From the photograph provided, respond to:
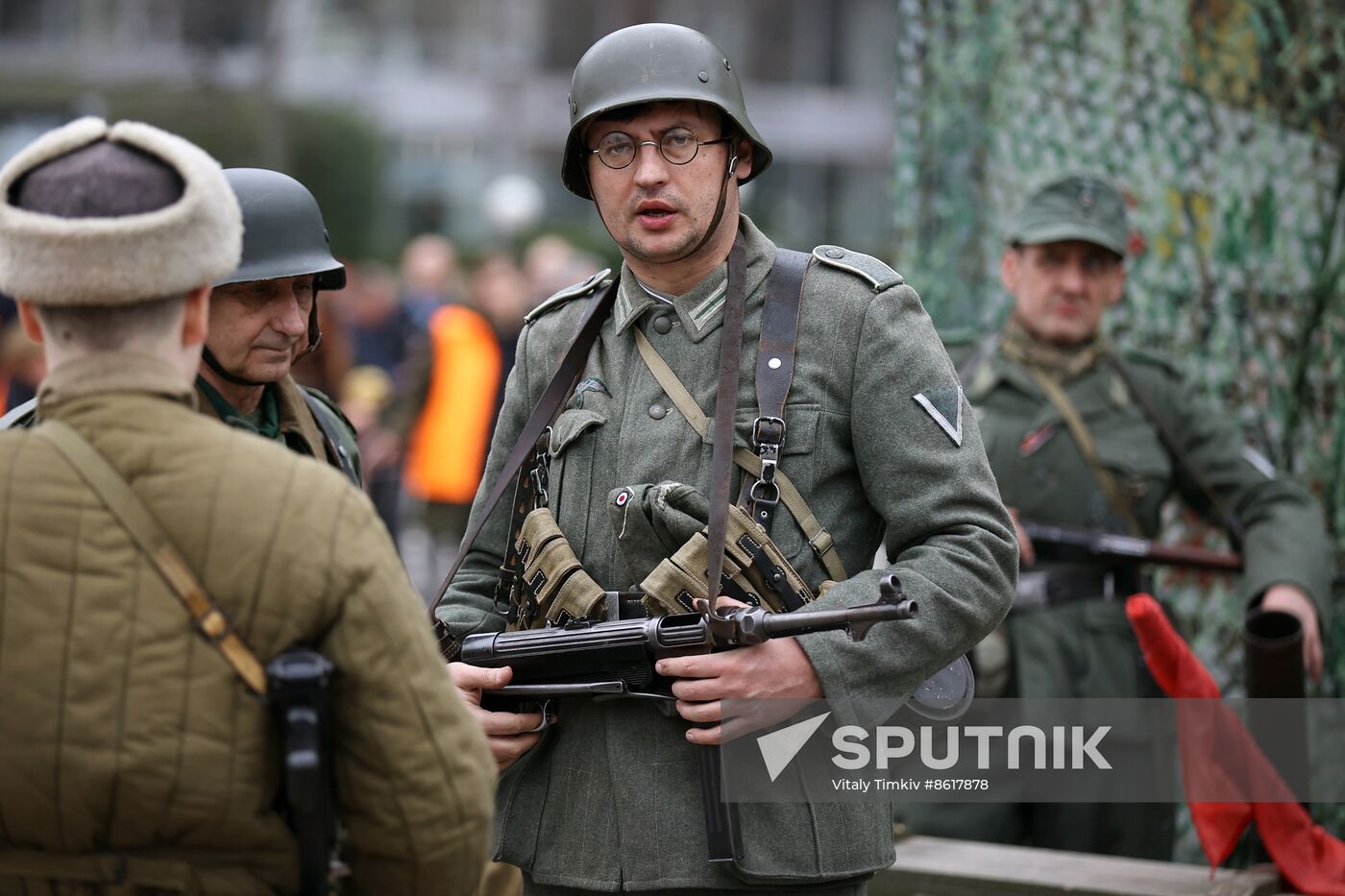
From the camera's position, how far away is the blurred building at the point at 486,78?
1698 inches

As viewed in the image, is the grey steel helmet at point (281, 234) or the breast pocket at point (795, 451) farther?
the grey steel helmet at point (281, 234)

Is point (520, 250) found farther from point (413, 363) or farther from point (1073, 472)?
point (1073, 472)

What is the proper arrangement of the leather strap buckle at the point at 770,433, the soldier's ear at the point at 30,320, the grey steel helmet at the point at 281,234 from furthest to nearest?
the grey steel helmet at the point at 281,234
the leather strap buckle at the point at 770,433
the soldier's ear at the point at 30,320

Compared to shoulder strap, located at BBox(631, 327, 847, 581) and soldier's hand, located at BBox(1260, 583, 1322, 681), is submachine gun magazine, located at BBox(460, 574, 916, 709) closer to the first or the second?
shoulder strap, located at BBox(631, 327, 847, 581)

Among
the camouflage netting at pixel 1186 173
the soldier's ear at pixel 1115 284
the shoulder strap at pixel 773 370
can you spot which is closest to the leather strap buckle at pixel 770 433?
the shoulder strap at pixel 773 370

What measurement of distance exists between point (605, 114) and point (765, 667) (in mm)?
1204

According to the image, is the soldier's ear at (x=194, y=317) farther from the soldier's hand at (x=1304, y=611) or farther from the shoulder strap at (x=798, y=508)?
the soldier's hand at (x=1304, y=611)

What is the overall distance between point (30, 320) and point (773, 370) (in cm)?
145

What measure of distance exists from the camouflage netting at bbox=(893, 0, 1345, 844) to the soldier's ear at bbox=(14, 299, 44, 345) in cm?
463

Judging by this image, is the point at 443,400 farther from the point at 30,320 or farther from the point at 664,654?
the point at 30,320

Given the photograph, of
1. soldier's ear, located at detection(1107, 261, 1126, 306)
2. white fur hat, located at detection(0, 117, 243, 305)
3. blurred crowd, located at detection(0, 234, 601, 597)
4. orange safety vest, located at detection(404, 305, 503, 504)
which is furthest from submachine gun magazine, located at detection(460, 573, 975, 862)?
orange safety vest, located at detection(404, 305, 503, 504)

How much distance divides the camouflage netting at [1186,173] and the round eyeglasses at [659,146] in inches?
128

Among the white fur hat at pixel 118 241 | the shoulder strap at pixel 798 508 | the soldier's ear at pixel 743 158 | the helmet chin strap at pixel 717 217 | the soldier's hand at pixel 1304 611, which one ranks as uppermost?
the soldier's ear at pixel 743 158

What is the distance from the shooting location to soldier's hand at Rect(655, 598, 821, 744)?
325 centimetres
